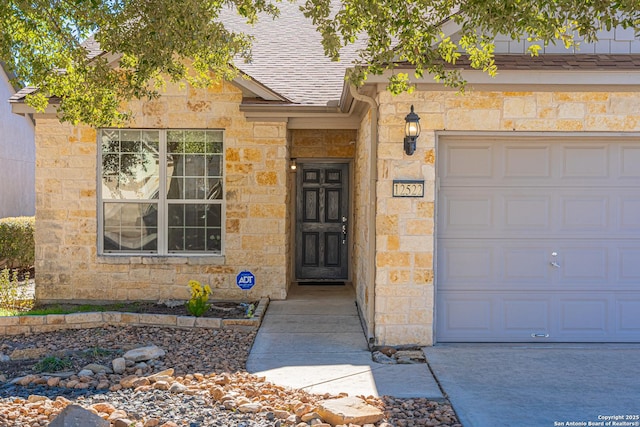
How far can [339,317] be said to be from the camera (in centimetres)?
916

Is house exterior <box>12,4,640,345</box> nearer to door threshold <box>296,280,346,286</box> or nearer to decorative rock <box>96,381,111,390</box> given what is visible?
decorative rock <box>96,381,111,390</box>

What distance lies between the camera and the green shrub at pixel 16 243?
13398mm

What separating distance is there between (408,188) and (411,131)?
2.25 feet

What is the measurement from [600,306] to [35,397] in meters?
6.30

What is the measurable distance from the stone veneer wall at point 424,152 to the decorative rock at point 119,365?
2884 millimetres

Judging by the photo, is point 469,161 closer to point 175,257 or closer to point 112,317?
point 175,257

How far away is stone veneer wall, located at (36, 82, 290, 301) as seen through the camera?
33.1ft

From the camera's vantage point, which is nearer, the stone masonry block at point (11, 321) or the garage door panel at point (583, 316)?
the garage door panel at point (583, 316)

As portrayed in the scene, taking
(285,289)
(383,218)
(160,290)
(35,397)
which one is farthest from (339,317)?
(35,397)

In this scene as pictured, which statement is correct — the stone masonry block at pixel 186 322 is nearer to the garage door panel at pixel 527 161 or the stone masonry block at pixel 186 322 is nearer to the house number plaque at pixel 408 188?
the house number plaque at pixel 408 188

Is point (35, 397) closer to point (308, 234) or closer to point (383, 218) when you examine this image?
point (383, 218)

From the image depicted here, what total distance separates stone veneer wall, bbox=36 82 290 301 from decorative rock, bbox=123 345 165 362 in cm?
306

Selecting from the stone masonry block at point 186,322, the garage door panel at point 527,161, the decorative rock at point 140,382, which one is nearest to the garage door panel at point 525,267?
the garage door panel at point 527,161

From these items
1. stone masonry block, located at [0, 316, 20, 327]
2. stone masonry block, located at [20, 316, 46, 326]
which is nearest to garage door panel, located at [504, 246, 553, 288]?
stone masonry block, located at [20, 316, 46, 326]
